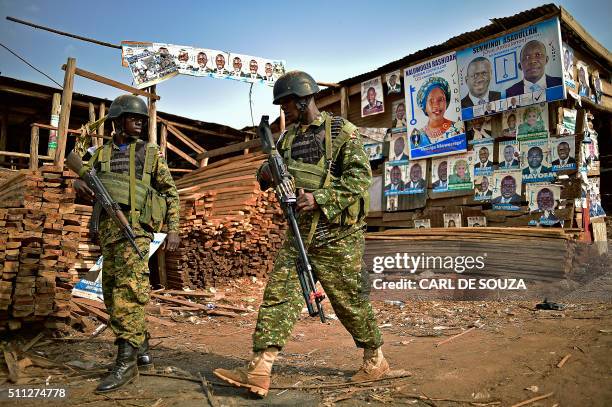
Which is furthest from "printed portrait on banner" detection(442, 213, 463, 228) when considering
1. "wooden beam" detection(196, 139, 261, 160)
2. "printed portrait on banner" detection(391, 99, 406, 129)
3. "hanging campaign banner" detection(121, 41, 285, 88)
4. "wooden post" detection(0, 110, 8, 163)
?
"wooden post" detection(0, 110, 8, 163)

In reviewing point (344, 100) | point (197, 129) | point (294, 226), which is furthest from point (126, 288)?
point (197, 129)

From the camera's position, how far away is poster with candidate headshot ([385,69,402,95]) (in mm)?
10305

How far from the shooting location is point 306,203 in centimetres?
312

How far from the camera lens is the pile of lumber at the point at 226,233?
28.1ft

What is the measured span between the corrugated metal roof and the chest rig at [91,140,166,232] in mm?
7105

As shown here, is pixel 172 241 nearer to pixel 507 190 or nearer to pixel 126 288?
pixel 126 288

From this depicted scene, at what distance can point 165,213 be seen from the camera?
4078mm

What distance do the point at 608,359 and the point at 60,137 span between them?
320 inches

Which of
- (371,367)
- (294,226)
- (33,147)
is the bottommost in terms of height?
(371,367)

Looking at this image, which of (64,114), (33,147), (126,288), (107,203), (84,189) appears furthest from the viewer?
(33,147)

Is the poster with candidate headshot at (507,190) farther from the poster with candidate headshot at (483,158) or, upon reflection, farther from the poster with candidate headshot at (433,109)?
the poster with candidate headshot at (433,109)

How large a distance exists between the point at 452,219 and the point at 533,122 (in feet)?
7.96

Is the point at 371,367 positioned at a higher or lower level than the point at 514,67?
lower

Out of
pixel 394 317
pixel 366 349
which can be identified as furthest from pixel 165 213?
pixel 394 317
